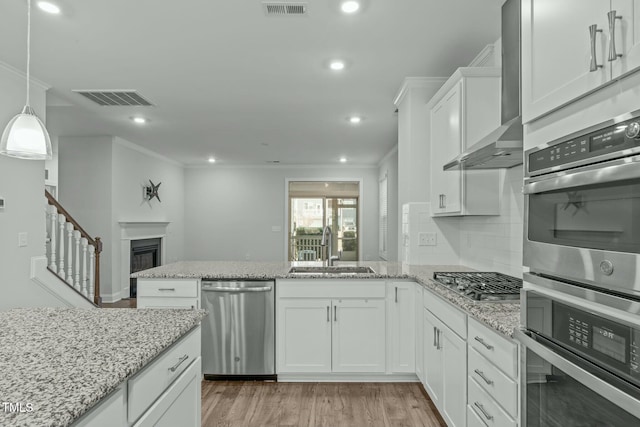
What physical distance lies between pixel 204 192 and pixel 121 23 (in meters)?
6.49

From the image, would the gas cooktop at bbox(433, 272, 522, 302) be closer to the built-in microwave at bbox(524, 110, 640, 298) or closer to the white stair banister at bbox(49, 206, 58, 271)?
the built-in microwave at bbox(524, 110, 640, 298)

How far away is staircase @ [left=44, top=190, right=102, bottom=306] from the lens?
14.5ft

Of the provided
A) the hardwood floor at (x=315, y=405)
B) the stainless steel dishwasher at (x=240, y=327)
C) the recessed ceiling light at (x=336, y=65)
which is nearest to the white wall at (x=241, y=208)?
the recessed ceiling light at (x=336, y=65)

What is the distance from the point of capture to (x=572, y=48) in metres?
1.04

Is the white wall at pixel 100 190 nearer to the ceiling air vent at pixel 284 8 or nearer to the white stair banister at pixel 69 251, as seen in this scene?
the white stair banister at pixel 69 251

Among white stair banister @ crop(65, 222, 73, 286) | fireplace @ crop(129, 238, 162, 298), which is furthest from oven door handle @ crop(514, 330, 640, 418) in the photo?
fireplace @ crop(129, 238, 162, 298)

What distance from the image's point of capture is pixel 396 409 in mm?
2684

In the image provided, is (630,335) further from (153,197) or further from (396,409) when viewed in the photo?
(153,197)

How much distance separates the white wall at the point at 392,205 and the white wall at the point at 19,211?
4.91 metres

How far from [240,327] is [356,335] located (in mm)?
919

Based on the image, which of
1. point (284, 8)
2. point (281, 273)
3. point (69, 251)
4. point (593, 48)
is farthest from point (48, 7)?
point (69, 251)

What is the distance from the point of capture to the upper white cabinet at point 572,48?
2.80 feet

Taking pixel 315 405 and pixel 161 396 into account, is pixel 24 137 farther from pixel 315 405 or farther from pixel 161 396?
pixel 315 405

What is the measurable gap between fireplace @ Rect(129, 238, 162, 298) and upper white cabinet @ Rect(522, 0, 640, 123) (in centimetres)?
660
